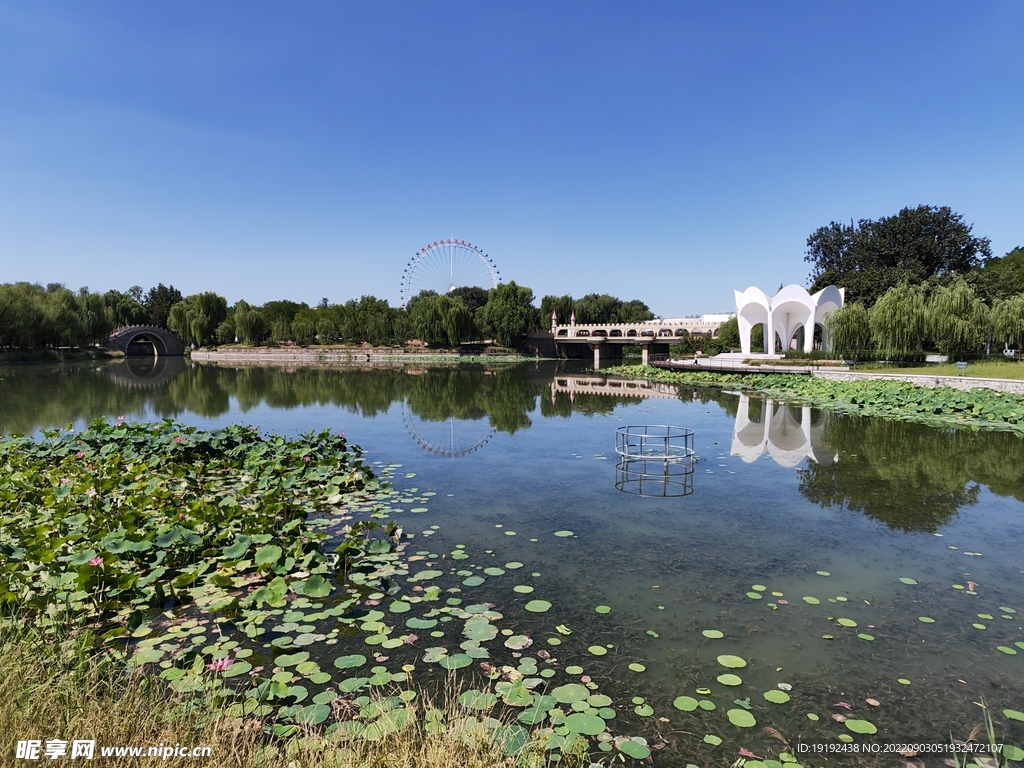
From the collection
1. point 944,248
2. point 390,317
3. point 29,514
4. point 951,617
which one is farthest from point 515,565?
point 390,317

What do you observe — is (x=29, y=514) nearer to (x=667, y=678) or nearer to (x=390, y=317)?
(x=667, y=678)

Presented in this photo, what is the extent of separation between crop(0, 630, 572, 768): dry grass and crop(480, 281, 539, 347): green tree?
69.4 m

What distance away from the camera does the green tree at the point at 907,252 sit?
46562 mm

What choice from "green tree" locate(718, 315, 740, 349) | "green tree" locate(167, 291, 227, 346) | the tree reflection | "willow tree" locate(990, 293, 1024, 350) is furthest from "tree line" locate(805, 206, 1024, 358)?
"green tree" locate(167, 291, 227, 346)

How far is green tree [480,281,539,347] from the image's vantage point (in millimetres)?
72875

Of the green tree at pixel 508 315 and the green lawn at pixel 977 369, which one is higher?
the green tree at pixel 508 315

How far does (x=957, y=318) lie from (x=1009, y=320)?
9.75ft

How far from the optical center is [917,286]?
36000 mm

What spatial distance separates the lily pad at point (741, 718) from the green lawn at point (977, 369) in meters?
26.6

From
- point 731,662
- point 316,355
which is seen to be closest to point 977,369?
point 731,662

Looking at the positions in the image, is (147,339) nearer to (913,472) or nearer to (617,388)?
(617,388)

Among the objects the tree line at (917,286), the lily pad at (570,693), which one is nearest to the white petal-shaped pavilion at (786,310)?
the tree line at (917,286)

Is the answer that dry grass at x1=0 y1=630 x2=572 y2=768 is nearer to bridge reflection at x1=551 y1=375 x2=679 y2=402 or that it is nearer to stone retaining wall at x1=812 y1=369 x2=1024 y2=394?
bridge reflection at x1=551 y1=375 x2=679 y2=402

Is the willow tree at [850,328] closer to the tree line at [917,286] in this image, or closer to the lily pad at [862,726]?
the tree line at [917,286]
